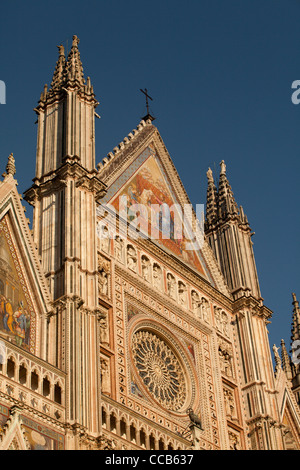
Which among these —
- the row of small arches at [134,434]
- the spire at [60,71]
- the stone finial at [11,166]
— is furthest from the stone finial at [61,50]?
the row of small arches at [134,434]

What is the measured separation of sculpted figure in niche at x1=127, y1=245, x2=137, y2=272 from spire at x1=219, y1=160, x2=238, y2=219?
6.07 meters

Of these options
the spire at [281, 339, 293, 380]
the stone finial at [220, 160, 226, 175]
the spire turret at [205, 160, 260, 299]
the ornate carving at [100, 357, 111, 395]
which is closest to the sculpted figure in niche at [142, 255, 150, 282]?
the ornate carving at [100, 357, 111, 395]

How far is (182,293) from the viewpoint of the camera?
26297 mm

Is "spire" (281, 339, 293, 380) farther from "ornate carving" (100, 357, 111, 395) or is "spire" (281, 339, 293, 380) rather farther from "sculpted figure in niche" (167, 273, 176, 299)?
"ornate carving" (100, 357, 111, 395)

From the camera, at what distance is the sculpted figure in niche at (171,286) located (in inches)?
1008

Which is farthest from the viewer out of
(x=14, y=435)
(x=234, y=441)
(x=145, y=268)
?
(x=145, y=268)

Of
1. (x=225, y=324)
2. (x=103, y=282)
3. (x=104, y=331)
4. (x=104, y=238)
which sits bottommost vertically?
(x=104, y=331)

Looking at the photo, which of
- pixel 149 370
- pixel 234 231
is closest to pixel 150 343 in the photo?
pixel 149 370

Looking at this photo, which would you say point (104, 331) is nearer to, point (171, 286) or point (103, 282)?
point (103, 282)

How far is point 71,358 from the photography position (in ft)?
64.1

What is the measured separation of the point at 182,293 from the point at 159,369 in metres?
3.22

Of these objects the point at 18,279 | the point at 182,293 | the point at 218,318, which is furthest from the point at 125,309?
the point at 218,318

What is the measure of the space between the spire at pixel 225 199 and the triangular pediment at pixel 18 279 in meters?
10.4

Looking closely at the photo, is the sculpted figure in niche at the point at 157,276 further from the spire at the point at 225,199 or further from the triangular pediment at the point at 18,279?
the spire at the point at 225,199
